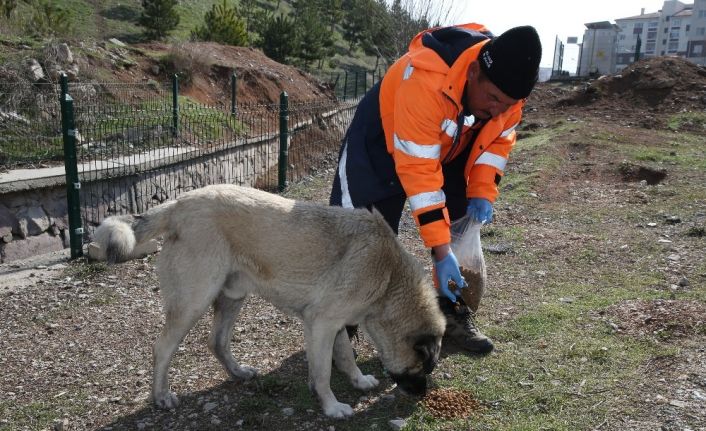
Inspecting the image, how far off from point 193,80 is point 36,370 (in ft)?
45.8

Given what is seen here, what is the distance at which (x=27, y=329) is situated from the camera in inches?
206

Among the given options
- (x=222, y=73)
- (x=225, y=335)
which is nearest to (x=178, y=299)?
Result: (x=225, y=335)

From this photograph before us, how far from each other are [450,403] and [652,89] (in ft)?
63.5

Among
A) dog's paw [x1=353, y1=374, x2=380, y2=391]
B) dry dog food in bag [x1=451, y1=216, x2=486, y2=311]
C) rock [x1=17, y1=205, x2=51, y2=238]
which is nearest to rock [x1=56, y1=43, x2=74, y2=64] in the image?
rock [x1=17, y1=205, x2=51, y2=238]

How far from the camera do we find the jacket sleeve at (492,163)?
441cm

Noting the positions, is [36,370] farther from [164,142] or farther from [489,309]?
[164,142]

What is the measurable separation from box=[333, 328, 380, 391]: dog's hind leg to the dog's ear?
0.53 metres

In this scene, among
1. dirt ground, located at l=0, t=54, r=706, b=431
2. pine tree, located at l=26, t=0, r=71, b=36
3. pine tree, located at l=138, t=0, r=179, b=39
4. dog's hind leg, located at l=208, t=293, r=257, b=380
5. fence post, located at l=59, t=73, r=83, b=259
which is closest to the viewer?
dirt ground, located at l=0, t=54, r=706, b=431

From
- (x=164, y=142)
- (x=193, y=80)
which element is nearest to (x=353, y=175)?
(x=164, y=142)

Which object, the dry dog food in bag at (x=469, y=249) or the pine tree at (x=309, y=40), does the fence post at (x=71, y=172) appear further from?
the pine tree at (x=309, y=40)

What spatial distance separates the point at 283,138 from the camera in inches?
426

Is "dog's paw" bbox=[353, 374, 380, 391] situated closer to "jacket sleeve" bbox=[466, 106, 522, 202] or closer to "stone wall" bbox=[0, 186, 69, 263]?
"jacket sleeve" bbox=[466, 106, 522, 202]

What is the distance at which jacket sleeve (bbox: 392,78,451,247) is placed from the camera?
142 inches

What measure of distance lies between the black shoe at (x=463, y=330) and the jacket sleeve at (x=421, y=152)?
1.22 metres
